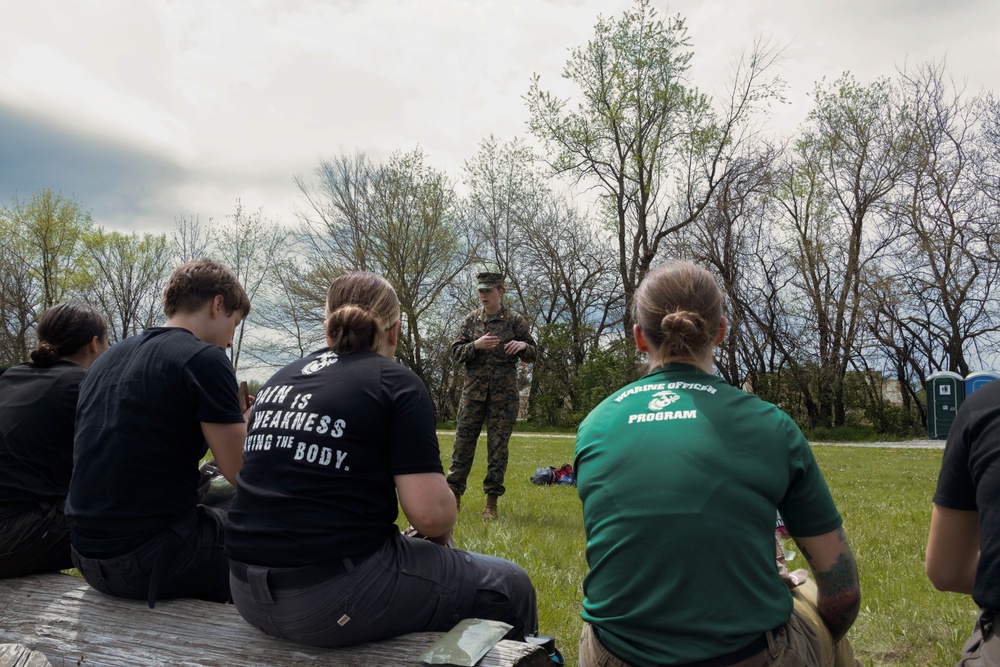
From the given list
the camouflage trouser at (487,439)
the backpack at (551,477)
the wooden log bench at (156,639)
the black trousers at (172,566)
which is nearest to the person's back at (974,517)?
the wooden log bench at (156,639)

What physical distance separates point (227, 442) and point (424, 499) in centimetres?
95

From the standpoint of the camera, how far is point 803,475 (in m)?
1.95

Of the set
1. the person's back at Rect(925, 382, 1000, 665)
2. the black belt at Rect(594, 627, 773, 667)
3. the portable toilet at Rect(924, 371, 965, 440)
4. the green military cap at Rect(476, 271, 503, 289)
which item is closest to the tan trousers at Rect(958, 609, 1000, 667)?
the person's back at Rect(925, 382, 1000, 665)

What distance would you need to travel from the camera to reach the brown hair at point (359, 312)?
255cm

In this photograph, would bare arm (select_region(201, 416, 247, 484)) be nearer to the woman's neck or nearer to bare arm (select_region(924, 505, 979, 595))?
the woman's neck

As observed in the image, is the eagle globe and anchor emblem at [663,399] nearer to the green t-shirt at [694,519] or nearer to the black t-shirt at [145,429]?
the green t-shirt at [694,519]

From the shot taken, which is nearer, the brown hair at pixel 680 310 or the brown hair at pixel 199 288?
the brown hair at pixel 680 310

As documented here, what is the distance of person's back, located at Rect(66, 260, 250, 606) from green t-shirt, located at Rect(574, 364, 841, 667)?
1.58 m

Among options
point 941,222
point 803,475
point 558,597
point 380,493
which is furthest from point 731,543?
point 941,222

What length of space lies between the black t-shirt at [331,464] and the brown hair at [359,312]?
0.18 metres

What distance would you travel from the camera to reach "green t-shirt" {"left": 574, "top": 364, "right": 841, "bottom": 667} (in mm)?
1841

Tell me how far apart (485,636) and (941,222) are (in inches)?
1117

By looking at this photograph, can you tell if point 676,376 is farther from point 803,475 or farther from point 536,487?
point 536,487

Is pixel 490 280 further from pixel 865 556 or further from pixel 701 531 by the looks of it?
pixel 701 531
